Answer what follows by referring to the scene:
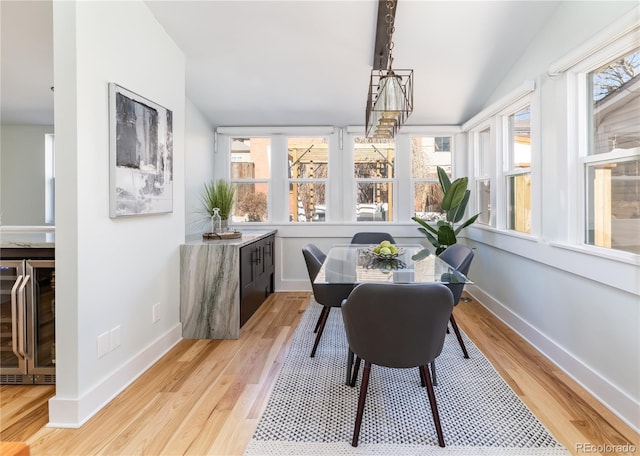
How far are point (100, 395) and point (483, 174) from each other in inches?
173

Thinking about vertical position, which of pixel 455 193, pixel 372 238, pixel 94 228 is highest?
pixel 455 193

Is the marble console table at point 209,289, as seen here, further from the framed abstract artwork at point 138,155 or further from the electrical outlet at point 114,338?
the electrical outlet at point 114,338

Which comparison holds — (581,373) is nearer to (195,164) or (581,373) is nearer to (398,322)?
(398,322)

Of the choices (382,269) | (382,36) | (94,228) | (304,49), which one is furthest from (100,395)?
(382,36)

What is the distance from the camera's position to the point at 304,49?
331 cm

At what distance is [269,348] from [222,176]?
2.77 meters

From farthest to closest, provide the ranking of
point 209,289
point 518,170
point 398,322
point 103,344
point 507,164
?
point 507,164 → point 518,170 → point 209,289 → point 103,344 → point 398,322

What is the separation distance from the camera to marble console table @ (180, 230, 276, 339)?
321 centimetres

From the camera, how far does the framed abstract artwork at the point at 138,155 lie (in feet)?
7.33

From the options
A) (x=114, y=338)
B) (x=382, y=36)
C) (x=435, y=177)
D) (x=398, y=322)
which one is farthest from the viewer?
(x=435, y=177)

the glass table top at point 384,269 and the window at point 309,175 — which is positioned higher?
the window at point 309,175

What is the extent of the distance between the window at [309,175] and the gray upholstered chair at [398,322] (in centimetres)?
326

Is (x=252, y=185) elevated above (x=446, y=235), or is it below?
above

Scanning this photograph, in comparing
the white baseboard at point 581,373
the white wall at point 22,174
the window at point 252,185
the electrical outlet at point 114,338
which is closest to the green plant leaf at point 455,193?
the white baseboard at point 581,373
